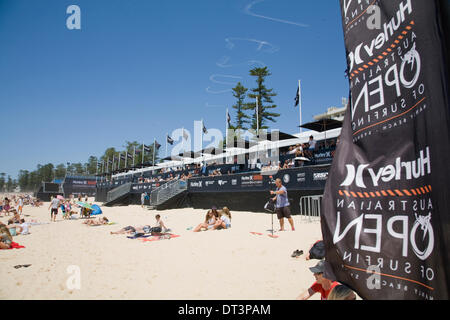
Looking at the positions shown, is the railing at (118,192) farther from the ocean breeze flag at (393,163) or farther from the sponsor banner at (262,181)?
the ocean breeze flag at (393,163)

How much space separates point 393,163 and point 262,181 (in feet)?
43.7

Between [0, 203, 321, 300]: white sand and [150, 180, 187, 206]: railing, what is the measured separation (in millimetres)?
12415

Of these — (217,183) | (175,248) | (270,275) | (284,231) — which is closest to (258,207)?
(217,183)

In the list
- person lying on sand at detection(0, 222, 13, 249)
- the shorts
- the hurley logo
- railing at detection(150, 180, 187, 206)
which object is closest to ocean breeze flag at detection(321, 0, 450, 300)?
the hurley logo

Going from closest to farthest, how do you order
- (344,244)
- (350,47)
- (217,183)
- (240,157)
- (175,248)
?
(344,244)
(350,47)
(175,248)
(217,183)
(240,157)

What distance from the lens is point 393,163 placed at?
155 centimetres

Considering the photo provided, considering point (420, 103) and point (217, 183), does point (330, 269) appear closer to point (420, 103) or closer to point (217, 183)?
point (420, 103)

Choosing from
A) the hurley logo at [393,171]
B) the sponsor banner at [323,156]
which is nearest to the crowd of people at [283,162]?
the sponsor banner at [323,156]

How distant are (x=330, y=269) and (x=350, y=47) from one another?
5.94 ft

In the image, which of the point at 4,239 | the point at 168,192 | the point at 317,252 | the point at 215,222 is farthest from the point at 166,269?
the point at 168,192

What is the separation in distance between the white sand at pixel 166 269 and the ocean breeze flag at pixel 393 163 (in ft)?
7.30

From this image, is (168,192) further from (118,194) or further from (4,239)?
(4,239)

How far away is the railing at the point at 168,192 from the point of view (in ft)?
65.8
